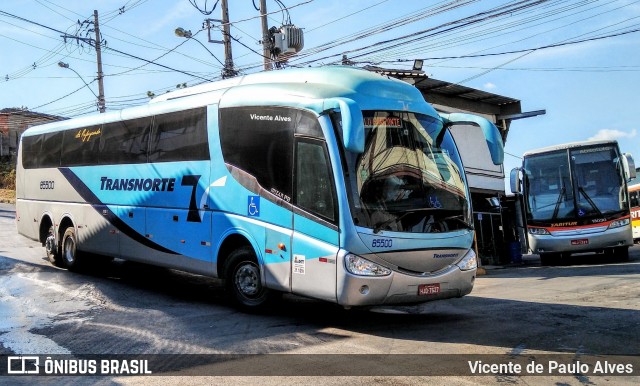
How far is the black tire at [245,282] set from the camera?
8445 mm

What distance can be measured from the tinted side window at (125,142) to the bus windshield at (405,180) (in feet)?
16.5

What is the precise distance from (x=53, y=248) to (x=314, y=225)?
329 inches

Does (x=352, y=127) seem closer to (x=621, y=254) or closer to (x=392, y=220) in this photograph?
(x=392, y=220)

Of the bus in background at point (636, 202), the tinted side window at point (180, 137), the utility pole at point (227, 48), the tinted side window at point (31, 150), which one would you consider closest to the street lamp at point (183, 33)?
the utility pole at point (227, 48)

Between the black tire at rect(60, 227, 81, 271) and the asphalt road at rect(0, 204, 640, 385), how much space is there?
0.77m

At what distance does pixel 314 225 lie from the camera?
7.49 m

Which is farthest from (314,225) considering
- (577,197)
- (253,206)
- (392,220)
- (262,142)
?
(577,197)

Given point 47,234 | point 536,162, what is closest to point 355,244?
point 47,234

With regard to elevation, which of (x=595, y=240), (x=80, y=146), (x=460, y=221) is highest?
(x=80, y=146)

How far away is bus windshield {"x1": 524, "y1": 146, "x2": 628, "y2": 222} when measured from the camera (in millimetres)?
16500

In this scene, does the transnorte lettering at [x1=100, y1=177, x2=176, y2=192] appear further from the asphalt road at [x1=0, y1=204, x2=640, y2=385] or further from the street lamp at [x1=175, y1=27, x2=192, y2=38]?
the street lamp at [x1=175, y1=27, x2=192, y2=38]

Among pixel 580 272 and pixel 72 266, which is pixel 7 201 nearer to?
pixel 72 266

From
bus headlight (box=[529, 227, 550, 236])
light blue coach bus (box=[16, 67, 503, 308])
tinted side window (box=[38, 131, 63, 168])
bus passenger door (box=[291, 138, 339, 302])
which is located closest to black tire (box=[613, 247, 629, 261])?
bus headlight (box=[529, 227, 550, 236])

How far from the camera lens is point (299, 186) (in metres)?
7.76
